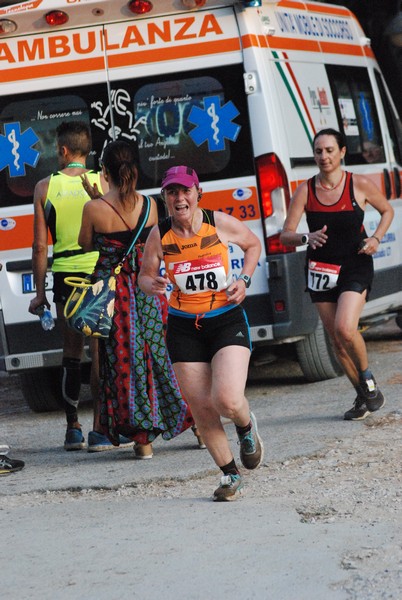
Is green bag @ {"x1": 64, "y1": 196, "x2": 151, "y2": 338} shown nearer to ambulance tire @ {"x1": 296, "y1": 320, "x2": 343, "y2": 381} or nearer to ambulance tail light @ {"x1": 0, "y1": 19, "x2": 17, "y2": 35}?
ambulance tail light @ {"x1": 0, "y1": 19, "x2": 17, "y2": 35}

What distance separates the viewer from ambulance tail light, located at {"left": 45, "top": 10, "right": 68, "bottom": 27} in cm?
888

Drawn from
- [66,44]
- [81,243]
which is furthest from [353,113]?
[81,243]

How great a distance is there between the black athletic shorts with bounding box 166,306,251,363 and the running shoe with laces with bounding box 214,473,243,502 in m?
0.53

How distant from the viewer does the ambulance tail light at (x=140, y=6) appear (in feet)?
28.8

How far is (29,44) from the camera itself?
8.98m

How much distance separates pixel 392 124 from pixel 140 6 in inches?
113

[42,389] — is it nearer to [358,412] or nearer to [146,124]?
[146,124]

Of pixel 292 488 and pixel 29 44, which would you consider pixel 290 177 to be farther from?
pixel 292 488

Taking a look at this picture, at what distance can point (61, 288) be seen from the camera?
800 cm

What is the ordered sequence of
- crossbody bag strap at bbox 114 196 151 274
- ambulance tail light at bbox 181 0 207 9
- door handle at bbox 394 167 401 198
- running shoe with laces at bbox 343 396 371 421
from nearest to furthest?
1. crossbody bag strap at bbox 114 196 151 274
2. running shoe with laces at bbox 343 396 371 421
3. ambulance tail light at bbox 181 0 207 9
4. door handle at bbox 394 167 401 198

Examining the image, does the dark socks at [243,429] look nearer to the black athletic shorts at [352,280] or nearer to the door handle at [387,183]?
the black athletic shorts at [352,280]

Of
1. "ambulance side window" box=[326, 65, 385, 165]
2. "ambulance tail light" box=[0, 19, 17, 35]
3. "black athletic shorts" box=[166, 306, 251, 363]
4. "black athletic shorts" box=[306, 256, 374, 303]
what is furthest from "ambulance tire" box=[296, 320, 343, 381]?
"black athletic shorts" box=[166, 306, 251, 363]

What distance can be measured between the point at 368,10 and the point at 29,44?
8389mm

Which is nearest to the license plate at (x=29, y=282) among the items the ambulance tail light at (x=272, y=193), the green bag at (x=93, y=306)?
the ambulance tail light at (x=272, y=193)
